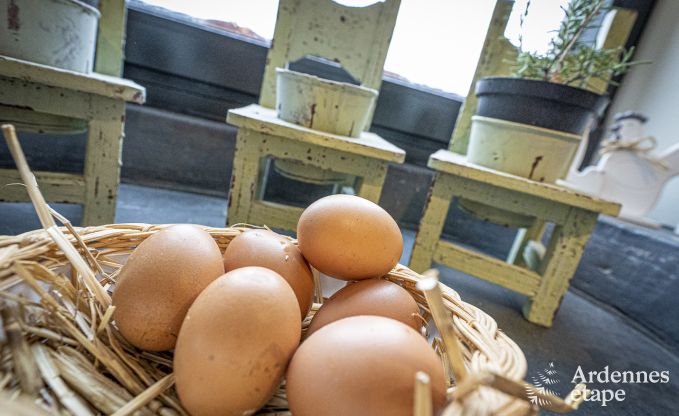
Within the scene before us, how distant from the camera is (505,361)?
322mm

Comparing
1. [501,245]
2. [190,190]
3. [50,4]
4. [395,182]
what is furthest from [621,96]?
[50,4]

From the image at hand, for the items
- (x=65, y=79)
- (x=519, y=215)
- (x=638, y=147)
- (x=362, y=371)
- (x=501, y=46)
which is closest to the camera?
(x=362, y=371)

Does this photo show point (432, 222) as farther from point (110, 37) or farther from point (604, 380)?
point (110, 37)

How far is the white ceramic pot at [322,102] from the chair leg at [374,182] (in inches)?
6.9

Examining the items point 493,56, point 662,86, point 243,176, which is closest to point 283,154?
point 243,176

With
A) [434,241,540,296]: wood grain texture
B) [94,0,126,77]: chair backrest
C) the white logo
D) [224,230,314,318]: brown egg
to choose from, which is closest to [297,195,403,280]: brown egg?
[224,230,314,318]: brown egg

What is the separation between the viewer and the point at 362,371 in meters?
0.30

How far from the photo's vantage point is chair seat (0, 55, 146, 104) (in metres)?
0.81

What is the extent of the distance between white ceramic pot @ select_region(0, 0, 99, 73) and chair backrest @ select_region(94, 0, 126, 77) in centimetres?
32

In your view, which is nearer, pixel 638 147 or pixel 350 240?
pixel 350 240

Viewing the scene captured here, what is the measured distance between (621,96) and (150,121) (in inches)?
116

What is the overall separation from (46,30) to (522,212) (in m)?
1.48

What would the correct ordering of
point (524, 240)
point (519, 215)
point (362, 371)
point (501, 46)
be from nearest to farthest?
point (362, 371), point (519, 215), point (501, 46), point (524, 240)

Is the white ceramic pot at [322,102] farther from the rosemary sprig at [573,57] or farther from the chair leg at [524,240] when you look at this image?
the chair leg at [524,240]
